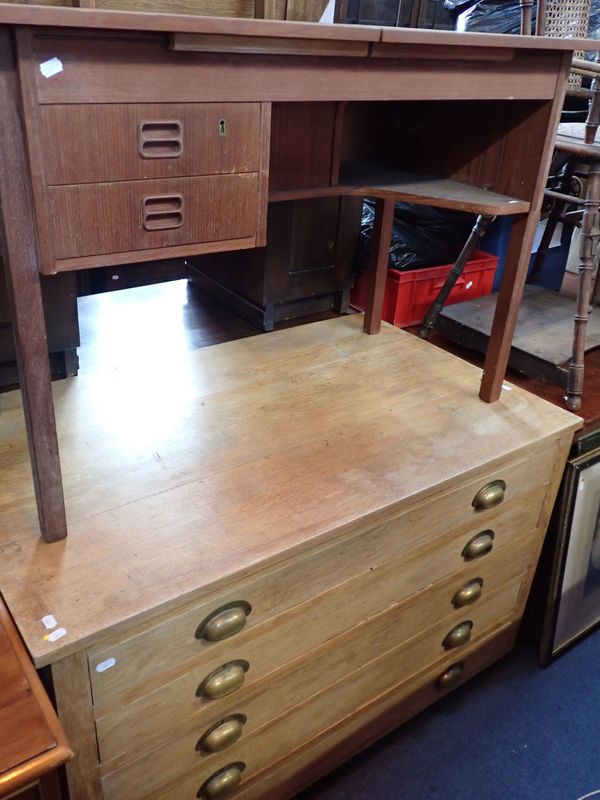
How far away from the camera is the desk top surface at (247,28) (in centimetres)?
75

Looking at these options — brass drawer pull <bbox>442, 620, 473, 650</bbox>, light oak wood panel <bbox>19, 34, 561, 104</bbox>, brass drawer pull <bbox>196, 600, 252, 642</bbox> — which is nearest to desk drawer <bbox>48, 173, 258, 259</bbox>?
light oak wood panel <bbox>19, 34, 561, 104</bbox>

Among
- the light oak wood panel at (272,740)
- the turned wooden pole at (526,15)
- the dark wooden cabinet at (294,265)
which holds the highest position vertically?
the turned wooden pole at (526,15)

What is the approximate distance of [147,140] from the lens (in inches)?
36.0

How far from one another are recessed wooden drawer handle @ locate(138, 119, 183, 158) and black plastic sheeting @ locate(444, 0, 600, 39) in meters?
1.57

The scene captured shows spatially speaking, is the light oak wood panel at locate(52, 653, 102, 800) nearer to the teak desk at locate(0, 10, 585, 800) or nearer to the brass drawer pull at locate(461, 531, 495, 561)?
the teak desk at locate(0, 10, 585, 800)

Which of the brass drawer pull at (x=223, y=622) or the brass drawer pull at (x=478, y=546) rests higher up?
the brass drawer pull at (x=223, y=622)

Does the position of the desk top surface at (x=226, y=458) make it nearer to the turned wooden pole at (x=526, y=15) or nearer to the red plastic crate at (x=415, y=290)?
the red plastic crate at (x=415, y=290)

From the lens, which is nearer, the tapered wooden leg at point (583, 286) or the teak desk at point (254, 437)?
the teak desk at point (254, 437)

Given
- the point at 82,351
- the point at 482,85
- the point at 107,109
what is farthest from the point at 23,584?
the point at 482,85

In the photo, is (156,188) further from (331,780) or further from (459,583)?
(331,780)

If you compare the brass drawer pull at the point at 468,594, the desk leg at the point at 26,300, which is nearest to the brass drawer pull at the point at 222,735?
the desk leg at the point at 26,300

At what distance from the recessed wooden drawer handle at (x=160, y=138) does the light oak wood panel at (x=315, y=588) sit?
2.04ft

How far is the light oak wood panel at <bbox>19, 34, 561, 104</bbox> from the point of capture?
0.83 metres

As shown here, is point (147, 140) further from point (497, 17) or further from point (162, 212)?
point (497, 17)
